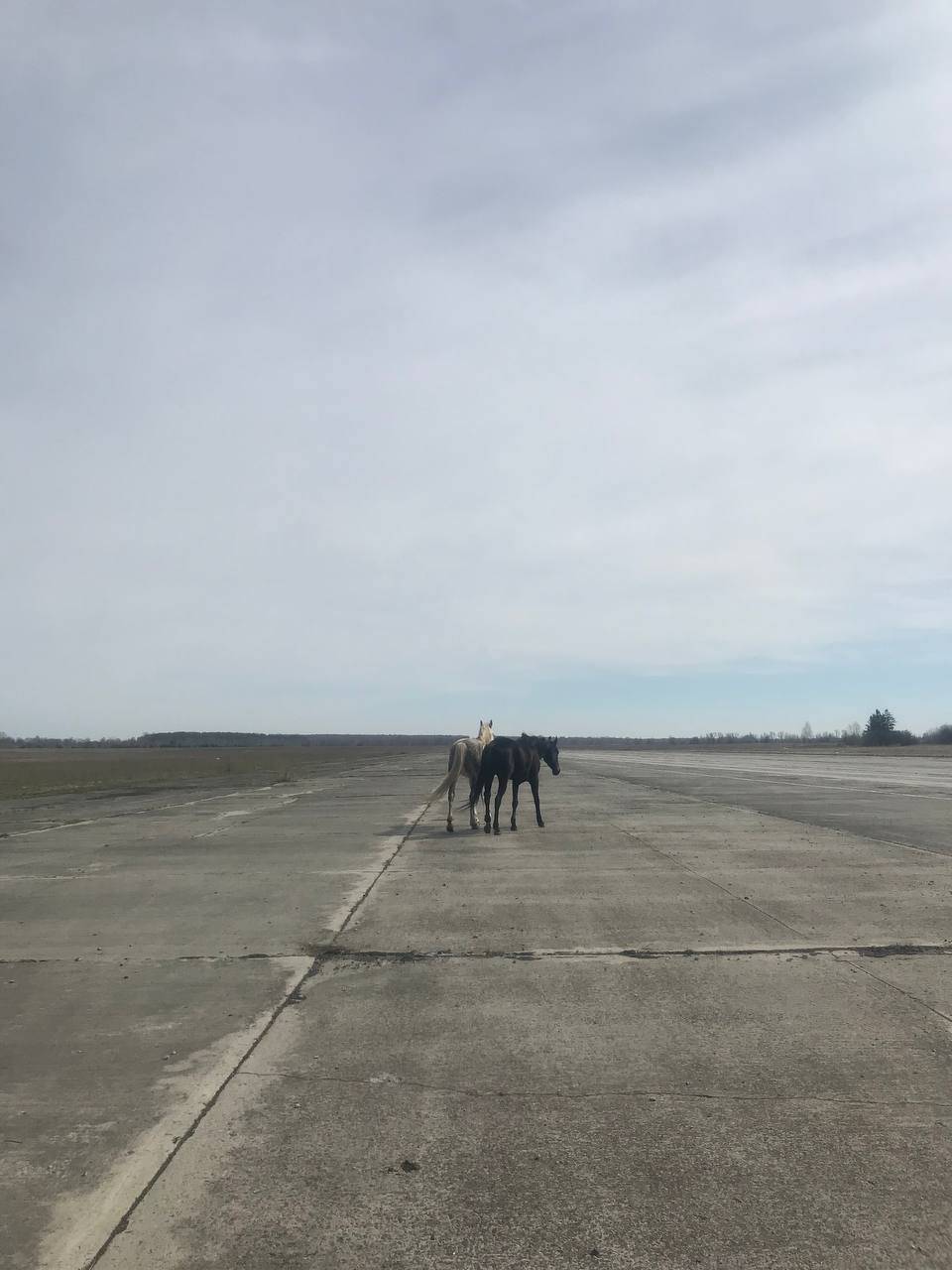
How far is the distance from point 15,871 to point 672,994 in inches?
361

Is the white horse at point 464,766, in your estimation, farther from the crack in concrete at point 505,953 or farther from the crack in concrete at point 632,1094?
the crack in concrete at point 632,1094

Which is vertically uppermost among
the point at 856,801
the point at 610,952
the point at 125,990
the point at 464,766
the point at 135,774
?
the point at 464,766

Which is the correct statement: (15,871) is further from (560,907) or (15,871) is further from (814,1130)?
(814,1130)

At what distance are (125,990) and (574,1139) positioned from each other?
12.0 ft

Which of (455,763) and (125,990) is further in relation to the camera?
(455,763)

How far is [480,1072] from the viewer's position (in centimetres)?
450

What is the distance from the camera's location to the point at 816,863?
10953mm

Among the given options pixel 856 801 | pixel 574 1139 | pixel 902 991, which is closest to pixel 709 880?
pixel 902 991

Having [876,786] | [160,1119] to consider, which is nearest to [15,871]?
[160,1119]

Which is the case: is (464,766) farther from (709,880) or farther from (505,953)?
(505,953)

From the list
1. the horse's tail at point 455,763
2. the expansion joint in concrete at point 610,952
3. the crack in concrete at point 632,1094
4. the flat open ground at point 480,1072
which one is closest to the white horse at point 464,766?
the horse's tail at point 455,763

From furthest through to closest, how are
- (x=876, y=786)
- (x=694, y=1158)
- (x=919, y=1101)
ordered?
(x=876, y=786)
(x=919, y=1101)
(x=694, y=1158)

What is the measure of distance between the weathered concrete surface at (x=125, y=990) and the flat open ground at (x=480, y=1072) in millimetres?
25

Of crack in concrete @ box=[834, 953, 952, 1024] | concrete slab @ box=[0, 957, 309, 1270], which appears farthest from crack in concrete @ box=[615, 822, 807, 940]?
concrete slab @ box=[0, 957, 309, 1270]
